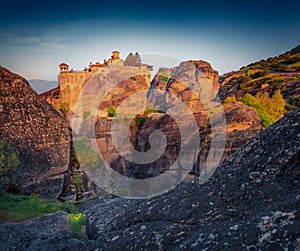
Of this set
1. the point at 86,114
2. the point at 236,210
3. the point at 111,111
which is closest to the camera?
the point at 236,210

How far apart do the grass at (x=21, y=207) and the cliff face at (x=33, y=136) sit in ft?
5.54

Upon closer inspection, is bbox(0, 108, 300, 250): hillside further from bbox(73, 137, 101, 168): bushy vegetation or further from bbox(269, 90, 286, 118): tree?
bbox(269, 90, 286, 118): tree

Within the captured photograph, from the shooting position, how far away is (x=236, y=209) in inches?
145

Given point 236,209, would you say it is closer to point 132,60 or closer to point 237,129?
point 237,129

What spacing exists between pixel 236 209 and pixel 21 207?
1153cm

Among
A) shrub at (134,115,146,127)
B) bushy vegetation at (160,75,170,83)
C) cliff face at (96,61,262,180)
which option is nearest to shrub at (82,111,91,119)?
cliff face at (96,61,262,180)

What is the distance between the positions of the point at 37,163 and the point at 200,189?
1432cm

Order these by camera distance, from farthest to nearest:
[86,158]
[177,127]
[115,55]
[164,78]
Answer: [115,55] < [164,78] < [177,127] < [86,158]

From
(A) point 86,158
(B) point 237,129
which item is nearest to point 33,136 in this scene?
(A) point 86,158

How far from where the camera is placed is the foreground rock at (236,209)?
2.86 meters

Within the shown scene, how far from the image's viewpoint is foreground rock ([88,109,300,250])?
286 cm

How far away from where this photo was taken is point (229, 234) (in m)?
3.09

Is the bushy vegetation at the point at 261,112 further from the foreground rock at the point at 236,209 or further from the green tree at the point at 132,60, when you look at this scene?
the green tree at the point at 132,60

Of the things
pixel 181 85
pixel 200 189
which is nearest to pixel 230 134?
pixel 200 189
